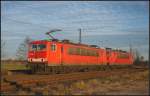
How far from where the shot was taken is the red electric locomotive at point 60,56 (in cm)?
2783

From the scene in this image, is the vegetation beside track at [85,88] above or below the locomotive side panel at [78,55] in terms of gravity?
below

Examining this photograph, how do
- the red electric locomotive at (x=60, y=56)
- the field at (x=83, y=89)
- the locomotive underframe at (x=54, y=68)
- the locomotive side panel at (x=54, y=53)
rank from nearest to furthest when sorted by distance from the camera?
1. the field at (x=83, y=89)
2. the locomotive underframe at (x=54, y=68)
3. the red electric locomotive at (x=60, y=56)
4. the locomotive side panel at (x=54, y=53)

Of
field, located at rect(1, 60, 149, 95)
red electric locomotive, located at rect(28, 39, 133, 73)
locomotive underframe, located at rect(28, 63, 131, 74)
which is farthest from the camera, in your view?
red electric locomotive, located at rect(28, 39, 133, 73)

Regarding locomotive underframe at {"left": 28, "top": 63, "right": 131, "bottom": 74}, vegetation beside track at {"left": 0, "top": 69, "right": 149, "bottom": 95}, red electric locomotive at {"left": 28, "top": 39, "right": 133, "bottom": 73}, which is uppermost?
red electric locomotive at {"left": 28, "top": 39, "right": 133, "bottom": 73}

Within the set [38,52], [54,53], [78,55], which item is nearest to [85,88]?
[54,53]

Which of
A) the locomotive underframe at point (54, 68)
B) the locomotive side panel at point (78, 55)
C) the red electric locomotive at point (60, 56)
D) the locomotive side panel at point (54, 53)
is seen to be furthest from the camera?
the locomotive side panel at point (78, 55)

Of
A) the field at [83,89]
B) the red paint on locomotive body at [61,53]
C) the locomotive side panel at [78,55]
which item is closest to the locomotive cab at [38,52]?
the red paint on locomotive body at [61,53]

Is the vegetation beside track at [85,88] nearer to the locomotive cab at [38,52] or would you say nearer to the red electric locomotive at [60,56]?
the red electric locomotive at [60,56]

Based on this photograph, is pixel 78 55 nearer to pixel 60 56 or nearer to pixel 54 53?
pixel 60 56

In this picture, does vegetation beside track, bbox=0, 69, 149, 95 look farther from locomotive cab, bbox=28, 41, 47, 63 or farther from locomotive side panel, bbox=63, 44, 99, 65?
locomotive side panel, bbox=63, 44, 99, 65

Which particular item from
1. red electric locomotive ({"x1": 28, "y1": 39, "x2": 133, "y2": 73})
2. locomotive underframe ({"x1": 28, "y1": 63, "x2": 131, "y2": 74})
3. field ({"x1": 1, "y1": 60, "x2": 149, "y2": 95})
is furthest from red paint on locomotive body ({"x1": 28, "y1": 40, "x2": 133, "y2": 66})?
field ({"x1": 1, "y1": 60, "x2": 149, "y2": 95})

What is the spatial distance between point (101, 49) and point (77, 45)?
8.69 meters

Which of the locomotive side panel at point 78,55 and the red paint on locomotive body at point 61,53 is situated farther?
the locomotive side panel at point 78,55

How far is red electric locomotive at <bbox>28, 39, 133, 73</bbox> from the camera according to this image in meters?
27.8
